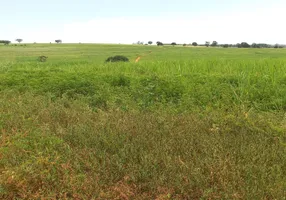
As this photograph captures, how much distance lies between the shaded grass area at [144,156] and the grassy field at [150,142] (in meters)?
0.01

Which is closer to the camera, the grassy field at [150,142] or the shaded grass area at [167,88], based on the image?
the grassy field at [150,142]

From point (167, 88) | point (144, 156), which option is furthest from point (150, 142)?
point (167, 88)

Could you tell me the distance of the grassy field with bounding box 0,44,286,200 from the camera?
103 inches

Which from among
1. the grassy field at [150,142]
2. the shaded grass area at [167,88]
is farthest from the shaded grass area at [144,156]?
the shaded grass area at [167,88]

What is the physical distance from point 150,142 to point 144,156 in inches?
17.6

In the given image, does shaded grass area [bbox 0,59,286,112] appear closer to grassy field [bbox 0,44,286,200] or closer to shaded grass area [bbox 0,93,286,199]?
grassy field [bbox 0,44,286,200]

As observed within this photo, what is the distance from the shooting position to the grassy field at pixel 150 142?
2.62 m

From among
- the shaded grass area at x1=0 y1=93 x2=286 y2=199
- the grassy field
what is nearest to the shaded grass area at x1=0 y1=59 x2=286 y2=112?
the grassy field

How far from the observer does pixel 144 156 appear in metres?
3.04

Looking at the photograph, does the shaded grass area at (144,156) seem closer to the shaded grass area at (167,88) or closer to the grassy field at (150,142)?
the grassy field at (150,142)

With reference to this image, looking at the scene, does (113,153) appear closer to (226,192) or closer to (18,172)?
(18,172)

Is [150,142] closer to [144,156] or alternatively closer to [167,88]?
[144,156]

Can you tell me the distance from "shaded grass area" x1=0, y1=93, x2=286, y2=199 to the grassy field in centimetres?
1

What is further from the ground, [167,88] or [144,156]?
[167,88]
